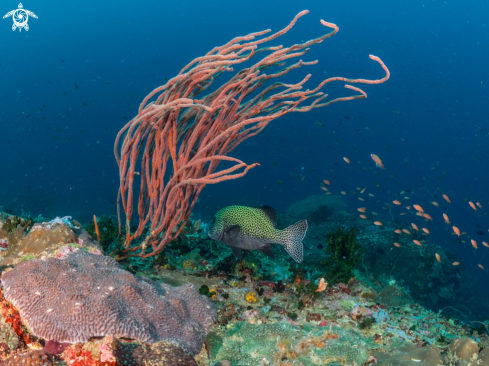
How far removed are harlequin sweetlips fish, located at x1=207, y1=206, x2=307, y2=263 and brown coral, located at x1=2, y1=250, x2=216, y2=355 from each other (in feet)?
3.77

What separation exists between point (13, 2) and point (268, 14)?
265 feet

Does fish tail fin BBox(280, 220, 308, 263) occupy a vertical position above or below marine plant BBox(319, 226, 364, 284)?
above

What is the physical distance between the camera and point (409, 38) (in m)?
113

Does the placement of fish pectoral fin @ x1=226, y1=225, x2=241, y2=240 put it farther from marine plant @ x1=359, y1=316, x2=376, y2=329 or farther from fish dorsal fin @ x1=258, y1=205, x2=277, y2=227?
marine plant @ x1=359, y1=316, x2=376, y2=329

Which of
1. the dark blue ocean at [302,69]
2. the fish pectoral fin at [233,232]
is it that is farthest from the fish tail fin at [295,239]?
the dark blue ocean at [302,69]

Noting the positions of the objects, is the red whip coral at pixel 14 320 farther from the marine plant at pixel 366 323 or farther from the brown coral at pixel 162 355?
the marine plant at pixel 366 323

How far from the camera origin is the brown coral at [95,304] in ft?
6.14

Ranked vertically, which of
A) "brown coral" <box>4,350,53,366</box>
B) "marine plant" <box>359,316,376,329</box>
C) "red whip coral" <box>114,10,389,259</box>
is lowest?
"marine plant" <box>359,316,376,329</box>

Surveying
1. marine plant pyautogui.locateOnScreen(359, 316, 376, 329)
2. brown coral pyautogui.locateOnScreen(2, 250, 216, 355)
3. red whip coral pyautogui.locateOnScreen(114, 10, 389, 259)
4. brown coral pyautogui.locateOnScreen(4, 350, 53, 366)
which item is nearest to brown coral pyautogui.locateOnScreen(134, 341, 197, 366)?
brown coral pyautogui.locateOnScreen(2, 250, 216, 355)

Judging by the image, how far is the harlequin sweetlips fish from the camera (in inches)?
145

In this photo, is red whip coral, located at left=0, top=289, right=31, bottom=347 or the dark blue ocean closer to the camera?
red whip coral, located at left=0, top=289, right=31, bottom=347

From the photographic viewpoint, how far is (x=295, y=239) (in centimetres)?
368

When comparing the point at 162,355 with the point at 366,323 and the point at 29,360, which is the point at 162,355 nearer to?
the point at 29,360

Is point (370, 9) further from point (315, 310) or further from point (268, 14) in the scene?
point (315, 310)
